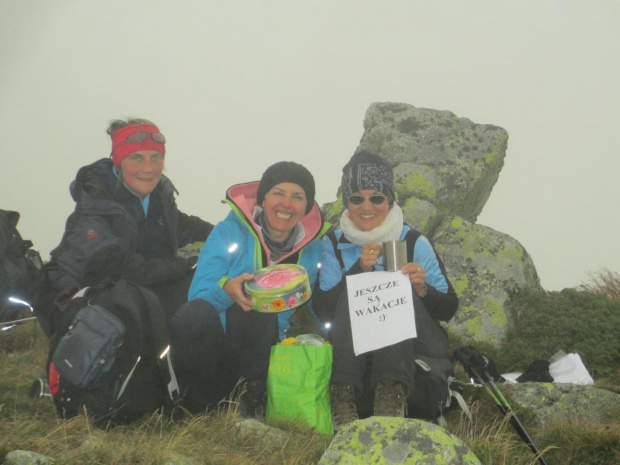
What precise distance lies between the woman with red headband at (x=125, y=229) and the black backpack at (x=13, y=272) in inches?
7.4

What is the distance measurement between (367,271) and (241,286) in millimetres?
976

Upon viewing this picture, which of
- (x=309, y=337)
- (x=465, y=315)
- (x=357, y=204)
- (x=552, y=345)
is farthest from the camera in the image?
(x=465, y=315)

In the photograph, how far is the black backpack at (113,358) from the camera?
3695 mm

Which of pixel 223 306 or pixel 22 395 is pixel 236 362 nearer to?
pixel 223 306

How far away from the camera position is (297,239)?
15.9ft

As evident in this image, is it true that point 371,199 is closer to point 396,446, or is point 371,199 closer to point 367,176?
point 367,176

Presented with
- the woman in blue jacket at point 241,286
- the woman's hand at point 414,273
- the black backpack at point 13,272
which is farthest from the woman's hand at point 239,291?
the black backpack at point 13,272

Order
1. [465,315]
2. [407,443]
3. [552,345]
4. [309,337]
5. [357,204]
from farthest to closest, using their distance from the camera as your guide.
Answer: [465,315], [552,345], [357,204], [309,337], [407,443]

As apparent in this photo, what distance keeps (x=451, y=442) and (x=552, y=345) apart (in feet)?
11.4

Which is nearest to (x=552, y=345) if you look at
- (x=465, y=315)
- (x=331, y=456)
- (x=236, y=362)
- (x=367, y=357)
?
(x=465, y=315)

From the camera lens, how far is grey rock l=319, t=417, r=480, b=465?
279 cm

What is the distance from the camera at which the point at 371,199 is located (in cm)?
475

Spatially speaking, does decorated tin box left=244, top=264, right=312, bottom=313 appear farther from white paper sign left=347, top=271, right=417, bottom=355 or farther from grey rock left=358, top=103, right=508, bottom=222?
grey rock left=358, top=103, right=508, bottom=222

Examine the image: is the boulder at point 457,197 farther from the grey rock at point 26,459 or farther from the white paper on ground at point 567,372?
the grey rock at point 26,459
